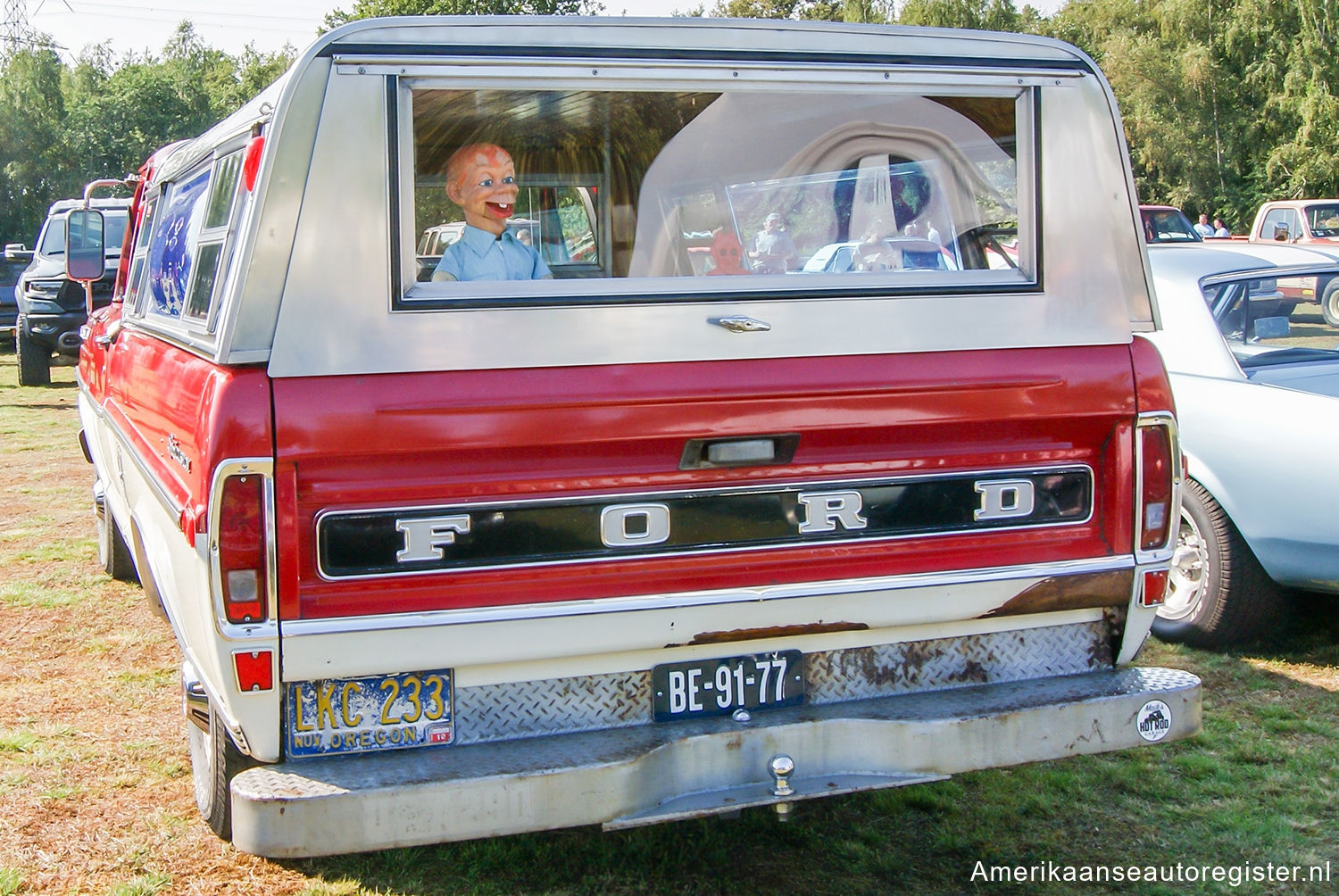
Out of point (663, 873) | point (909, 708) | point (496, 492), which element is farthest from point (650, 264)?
point (663, 873)

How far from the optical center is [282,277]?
2584 millimetres

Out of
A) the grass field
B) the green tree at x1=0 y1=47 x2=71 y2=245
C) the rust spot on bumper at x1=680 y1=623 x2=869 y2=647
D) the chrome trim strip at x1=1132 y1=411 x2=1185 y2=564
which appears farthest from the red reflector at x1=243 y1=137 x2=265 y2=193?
the green tree at x1=0 y1=47 x2=71 y2=245

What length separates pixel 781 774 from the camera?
275 cm

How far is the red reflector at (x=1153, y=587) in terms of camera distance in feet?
10.3

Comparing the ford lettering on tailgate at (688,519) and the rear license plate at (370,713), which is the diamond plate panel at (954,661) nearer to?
the ford lettering on tailgate at (688,519)

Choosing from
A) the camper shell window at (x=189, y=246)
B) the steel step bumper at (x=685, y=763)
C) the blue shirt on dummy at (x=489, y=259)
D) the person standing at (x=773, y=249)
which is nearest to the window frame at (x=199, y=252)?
the camper shell window at (x=189, y=246)

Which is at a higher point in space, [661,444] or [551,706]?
[661,444]

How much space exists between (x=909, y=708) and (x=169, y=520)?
1.82m

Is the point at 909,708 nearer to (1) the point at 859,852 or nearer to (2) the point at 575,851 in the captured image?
(1) the point at 859,852

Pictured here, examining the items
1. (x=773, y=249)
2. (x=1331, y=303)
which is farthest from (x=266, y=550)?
(x=1331, y=303)

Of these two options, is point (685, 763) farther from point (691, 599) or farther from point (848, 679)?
point (848, 679)

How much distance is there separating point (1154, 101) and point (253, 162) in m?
40.7

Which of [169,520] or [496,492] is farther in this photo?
[169,520]

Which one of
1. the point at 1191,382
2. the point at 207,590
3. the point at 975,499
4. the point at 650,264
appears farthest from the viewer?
the point at 1191,382
